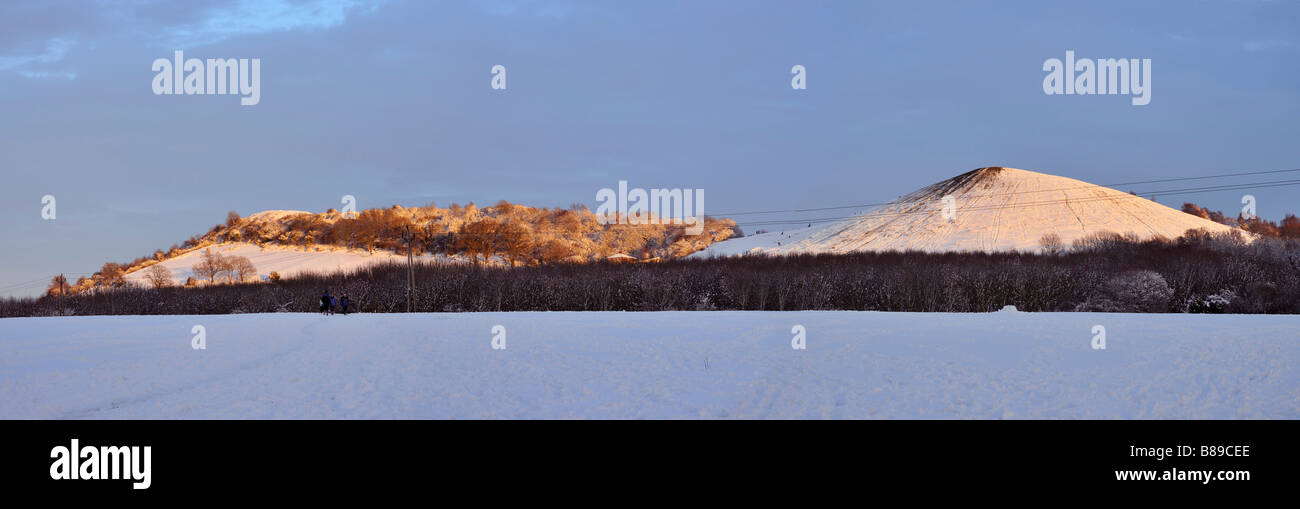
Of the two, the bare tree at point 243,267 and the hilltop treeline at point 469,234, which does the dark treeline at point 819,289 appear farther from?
the hilltop treeline at point 469,234

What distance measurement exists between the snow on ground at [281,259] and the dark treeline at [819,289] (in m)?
54.7

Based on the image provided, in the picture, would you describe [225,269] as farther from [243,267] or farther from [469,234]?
[469,234]

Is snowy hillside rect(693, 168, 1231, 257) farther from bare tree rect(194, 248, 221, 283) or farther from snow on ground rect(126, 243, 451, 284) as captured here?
bare tree rect(194, 248, 221, 283)

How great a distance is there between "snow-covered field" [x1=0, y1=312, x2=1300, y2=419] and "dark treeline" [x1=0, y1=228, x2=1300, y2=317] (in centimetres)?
1582

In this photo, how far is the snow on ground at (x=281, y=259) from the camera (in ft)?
338

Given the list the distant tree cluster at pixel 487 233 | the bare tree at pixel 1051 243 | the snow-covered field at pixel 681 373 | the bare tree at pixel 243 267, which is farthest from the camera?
the distant tree cluster at pixel 487 233

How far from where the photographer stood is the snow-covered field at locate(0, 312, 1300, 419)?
38.3ft

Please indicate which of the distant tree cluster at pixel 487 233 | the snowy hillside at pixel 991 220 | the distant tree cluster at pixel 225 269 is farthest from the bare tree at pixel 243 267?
the snowy hillside at pixel 991 220

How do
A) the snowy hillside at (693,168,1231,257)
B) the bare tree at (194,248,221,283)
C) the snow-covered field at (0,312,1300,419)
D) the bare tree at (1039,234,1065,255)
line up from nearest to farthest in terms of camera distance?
the snow-covered field at (0,312,1300,419) < the bare tree at (1039,234,1065,255) < the snowy hillside at (693,168,1231,257) < the bare tree at (194,248,221,283)

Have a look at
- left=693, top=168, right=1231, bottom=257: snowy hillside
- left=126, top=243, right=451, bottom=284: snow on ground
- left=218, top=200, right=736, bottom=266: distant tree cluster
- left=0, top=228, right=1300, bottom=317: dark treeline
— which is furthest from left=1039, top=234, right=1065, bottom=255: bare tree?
→ left=126, top=243, right=451, bottom=284: snow on ground

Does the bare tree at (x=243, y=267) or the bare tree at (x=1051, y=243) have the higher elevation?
the bare tree at (x=1051, y=243)

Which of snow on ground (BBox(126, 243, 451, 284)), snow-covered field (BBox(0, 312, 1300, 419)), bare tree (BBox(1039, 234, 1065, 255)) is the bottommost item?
snow-covered field (BBox(0, 312, 1300, 419))

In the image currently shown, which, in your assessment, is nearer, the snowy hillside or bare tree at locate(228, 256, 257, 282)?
the snowy hillside

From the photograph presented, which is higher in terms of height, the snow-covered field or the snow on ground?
the snow on ground
